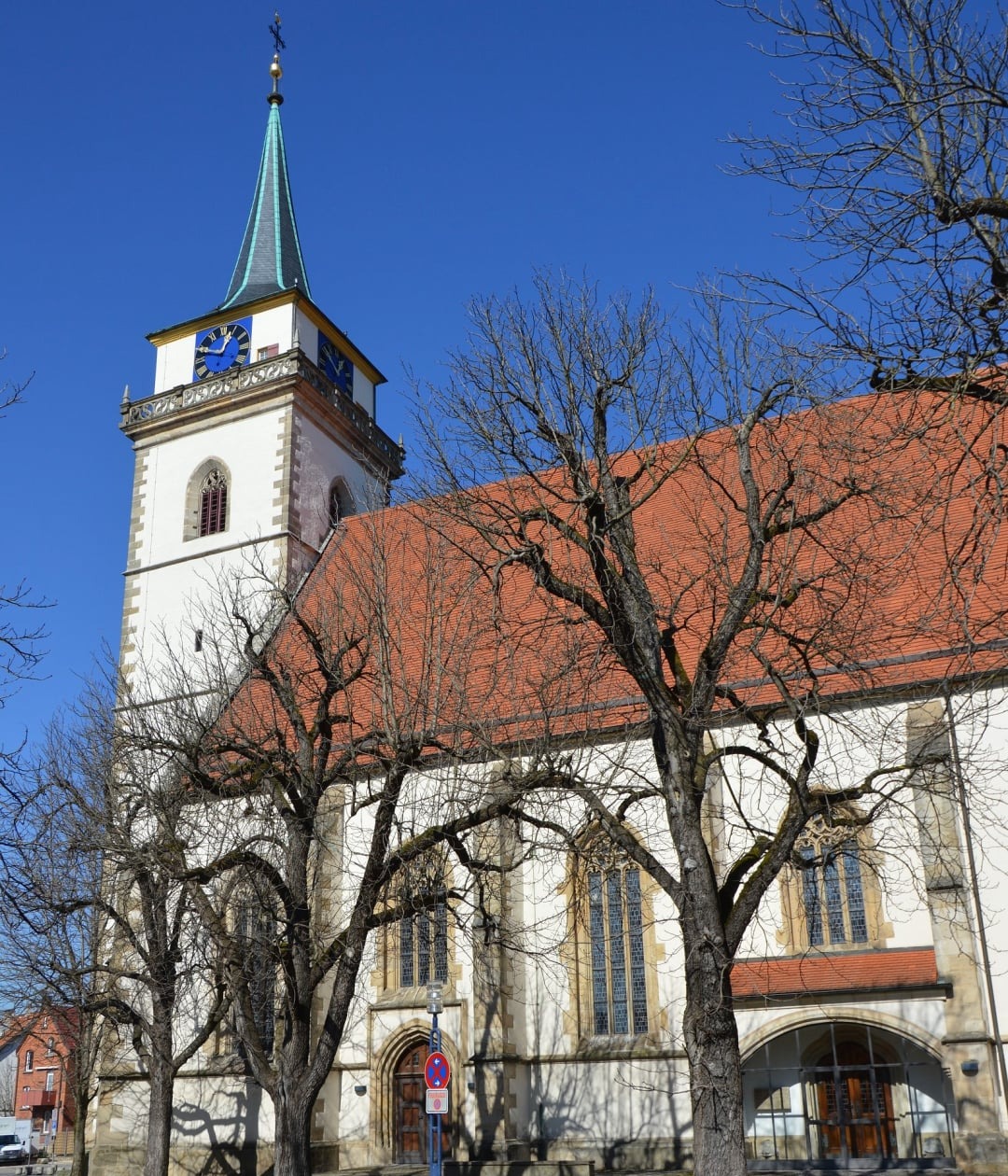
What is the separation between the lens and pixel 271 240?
29.4 metres

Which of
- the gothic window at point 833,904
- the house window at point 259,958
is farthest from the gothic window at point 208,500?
the gothic window at point 833,904

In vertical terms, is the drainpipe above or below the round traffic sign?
above

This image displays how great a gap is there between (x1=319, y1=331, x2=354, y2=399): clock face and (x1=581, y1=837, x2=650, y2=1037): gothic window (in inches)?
534

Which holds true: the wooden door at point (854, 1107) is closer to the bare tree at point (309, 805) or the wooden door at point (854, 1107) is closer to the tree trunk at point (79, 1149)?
the bare tree at point (309, 805)

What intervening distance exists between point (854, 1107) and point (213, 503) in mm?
17143

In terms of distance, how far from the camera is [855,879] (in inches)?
686

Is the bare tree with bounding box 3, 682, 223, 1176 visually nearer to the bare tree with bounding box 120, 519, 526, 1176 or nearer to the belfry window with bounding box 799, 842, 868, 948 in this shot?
the bare tree with bounding box 120, 519, 526, 1176

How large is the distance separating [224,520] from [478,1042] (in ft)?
41.5

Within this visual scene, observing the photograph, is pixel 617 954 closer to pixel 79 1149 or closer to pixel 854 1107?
pixel 854 1107

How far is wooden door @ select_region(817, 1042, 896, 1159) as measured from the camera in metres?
16.7

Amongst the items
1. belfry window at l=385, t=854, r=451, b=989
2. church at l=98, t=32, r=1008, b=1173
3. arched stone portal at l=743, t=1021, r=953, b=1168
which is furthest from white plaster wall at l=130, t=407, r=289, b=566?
arched stone portal at l=743, t=1021, r=953, b=1168

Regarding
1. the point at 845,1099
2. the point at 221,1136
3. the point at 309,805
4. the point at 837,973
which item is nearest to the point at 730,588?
the point at 309,805

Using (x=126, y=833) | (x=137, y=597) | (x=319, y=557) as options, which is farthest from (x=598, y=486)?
(x=137, y=597)

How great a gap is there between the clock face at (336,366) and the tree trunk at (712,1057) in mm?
19852
